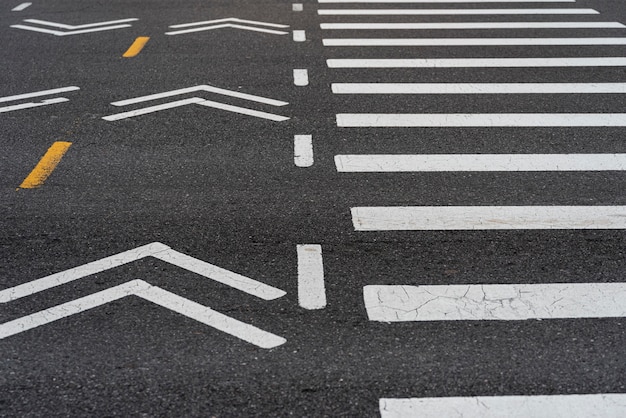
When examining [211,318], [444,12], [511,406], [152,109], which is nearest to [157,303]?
[211,318]

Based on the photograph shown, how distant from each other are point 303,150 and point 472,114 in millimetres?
2167

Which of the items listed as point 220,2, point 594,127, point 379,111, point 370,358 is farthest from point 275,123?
point 220,2

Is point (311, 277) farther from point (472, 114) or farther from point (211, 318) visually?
point (472, 114)

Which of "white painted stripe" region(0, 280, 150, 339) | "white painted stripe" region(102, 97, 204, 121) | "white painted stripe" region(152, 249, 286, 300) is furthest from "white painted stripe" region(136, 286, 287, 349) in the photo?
"white painted stripe" region(102, 97, 204, 121)

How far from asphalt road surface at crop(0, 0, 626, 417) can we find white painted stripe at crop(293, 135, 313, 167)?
0.05 meters

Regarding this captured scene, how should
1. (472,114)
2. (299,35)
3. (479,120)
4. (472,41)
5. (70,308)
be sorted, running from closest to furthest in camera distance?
(70,308) → (479,120) → (472,114) → (472,41) → (299,35)

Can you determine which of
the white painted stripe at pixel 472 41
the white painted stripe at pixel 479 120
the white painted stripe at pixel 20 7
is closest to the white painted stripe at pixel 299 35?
the white painted stripe at pixel 472 41

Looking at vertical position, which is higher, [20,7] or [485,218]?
[20,7]

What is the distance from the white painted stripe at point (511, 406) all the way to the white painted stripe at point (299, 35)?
338 inches

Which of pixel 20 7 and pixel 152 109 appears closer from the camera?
pixel 152 109

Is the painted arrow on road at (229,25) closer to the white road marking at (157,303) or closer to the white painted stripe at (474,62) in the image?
the white painted stripe at (474,62)

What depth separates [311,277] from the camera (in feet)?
19.2

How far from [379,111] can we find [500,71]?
2.33 metres

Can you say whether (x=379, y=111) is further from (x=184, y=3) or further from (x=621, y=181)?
(x=184, y=3)
